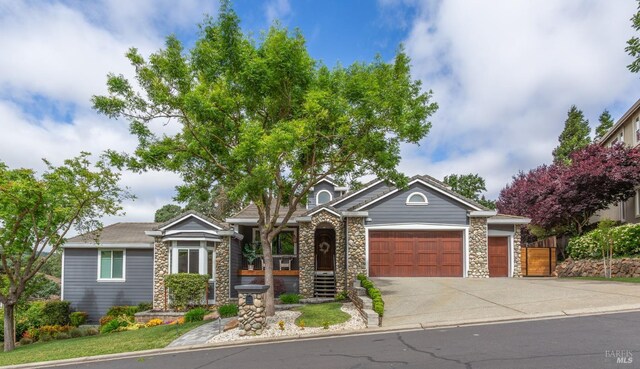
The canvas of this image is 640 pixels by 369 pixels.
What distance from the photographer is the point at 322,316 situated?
13.4 m

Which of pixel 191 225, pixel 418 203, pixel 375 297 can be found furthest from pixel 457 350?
pixel 191 225

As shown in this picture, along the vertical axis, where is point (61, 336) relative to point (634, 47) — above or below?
below

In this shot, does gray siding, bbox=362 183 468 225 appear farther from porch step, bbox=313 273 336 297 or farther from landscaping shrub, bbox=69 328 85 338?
landscaping shrub, bbox=69 328 85 338

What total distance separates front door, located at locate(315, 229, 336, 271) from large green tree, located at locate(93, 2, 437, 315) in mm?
10394

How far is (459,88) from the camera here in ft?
53.4

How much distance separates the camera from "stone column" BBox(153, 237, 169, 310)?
19781 mm

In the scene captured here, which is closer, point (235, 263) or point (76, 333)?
point (76, 333)

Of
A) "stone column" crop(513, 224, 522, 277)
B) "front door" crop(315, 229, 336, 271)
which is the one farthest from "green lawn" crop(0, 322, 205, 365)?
"stone column" crop(513, 224, 522, 277)

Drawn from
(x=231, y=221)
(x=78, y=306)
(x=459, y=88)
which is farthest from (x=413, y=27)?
(x=78, y=306)

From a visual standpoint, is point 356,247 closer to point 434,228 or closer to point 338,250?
point 338,250

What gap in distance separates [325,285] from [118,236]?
10457mm

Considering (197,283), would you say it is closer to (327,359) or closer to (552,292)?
(327,359)

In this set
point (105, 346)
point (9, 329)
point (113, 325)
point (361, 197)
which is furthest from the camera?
point (361, 197)
